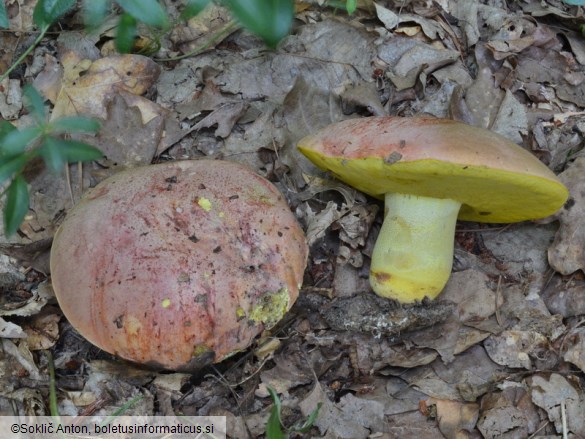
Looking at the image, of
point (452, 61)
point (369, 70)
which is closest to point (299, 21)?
point (369, 70)

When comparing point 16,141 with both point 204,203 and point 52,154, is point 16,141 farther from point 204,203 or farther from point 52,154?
point 204,203

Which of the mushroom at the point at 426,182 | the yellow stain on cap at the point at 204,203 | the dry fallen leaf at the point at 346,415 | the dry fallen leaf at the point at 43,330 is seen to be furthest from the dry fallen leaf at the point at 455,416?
the dry fallen leaf at the point at 43,330

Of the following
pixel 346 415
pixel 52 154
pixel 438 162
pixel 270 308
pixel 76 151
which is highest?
pixel 52 154

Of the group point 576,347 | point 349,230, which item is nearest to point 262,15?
point 349,230

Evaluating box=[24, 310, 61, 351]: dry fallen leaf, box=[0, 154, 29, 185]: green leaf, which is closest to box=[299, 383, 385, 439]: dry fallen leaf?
box=[24, 310, 61, 351]: dry fallen leaf

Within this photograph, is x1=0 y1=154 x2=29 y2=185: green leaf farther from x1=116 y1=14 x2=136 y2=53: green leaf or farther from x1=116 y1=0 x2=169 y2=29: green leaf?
x1=116 y1=0 x2=169 y2=29: green leaf
